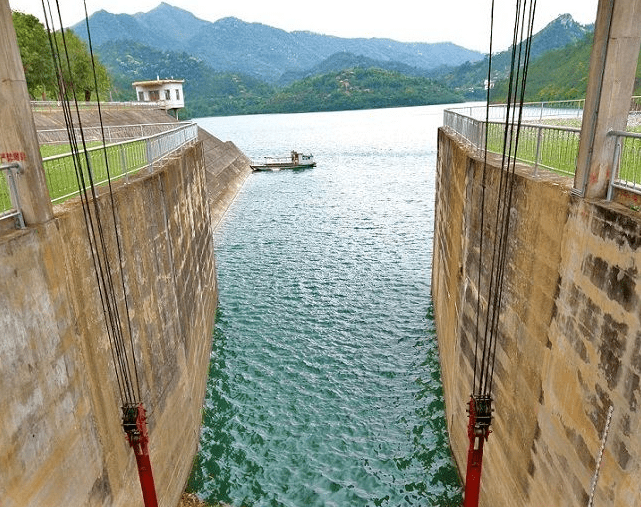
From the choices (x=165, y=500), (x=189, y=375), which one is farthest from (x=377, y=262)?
(x=165, y=500)

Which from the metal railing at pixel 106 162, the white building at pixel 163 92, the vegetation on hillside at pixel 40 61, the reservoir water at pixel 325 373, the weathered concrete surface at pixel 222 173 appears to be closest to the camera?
the metal railing at pixel 106 162

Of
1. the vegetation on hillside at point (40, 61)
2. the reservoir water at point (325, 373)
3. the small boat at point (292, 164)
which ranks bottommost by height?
the reservoir water at point (325, 373)

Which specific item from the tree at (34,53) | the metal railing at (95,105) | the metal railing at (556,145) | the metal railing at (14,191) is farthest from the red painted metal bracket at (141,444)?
the tree at (34,53)

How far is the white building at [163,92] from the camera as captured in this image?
232ft

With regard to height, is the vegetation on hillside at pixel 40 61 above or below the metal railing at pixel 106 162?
above

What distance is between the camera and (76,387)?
26.5ft

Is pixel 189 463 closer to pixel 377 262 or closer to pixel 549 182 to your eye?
pixel 549 182

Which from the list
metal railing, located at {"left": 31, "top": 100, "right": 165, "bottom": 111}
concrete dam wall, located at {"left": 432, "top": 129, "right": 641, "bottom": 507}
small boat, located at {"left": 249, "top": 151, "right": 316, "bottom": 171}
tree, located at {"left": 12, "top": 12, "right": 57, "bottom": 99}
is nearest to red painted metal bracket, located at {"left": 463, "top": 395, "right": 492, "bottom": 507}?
concrete dam wall, located at {"left": 432, "top": 129, "right": 641, "bottom": 507}

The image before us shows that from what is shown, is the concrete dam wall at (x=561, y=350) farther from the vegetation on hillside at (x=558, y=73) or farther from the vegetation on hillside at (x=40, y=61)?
the vegetation on hillside at (x=558, y=73)

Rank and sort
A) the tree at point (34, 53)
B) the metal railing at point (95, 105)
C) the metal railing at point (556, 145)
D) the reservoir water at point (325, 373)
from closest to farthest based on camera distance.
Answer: the metal railing at point (556, 145) → the reservoir water at point (325, 373) → the metal railing at point (95, 105) → the tree at point (34, 53)

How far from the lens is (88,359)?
8594 mm

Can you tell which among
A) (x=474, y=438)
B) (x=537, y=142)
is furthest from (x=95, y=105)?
(x=474, y=438)

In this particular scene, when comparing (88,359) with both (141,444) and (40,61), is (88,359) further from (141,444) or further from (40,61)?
(40,61)

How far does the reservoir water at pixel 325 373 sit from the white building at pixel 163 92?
4294cm
